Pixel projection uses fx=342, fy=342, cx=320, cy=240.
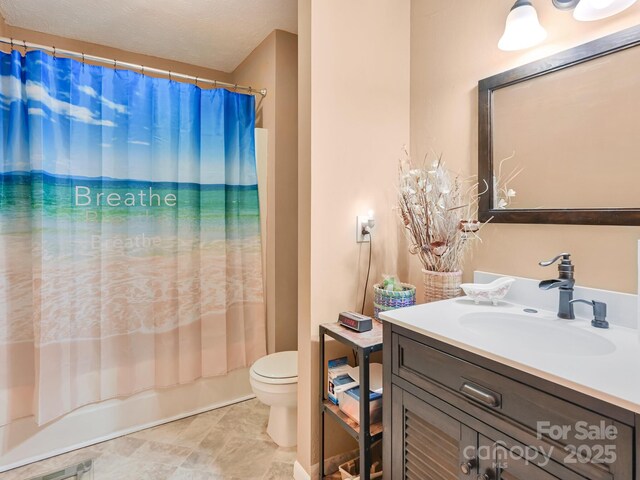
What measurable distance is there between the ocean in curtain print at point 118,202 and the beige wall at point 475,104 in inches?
47.5

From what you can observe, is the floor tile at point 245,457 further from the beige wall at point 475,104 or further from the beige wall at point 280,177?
the beige wall at point 475,104

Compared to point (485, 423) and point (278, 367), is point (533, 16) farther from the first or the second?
point (278, 367)

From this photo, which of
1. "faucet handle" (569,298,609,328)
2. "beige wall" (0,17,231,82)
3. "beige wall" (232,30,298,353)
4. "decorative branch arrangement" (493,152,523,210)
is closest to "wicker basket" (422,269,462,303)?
"decorative branch arrangement" (493,152,523,210)

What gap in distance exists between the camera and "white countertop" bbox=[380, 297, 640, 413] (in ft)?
2.25

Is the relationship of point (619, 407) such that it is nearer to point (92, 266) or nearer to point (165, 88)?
point (92, 266)

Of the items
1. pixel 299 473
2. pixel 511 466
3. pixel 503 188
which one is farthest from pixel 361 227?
pixel 299 473

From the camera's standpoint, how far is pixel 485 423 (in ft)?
2.84

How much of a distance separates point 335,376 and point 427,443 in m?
0.52

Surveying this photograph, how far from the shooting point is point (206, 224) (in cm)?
223

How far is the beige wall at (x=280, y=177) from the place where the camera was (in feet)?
7.83

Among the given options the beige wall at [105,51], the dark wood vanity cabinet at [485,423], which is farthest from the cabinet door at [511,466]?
the beige wall at [105,51]

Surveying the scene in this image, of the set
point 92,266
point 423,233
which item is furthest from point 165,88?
point 423,233

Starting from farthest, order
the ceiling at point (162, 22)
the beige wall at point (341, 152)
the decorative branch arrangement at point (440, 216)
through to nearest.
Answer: the ceiling at point (162, 22), the beige wall at point (341, 152), the decorative branch arrangement at point (440, 216)

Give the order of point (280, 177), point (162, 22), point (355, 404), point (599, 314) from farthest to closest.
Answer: point (280, 177) < point (162, 22) < point (355, 404) < point (599, 314)
